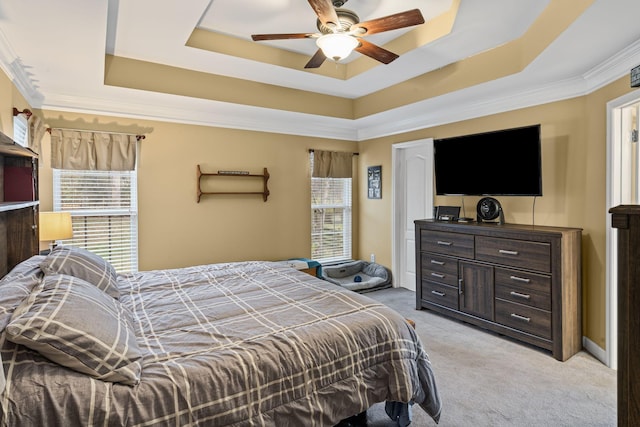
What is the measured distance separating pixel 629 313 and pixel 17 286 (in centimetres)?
245

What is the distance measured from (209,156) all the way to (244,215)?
901 mm

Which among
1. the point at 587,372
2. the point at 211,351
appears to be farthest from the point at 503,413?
the point at 211,351

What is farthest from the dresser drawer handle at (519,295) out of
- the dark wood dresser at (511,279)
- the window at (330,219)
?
the window at (330,219)

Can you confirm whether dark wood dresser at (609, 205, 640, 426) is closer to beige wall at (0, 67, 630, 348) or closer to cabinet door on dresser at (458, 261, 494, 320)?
beige wall at (0, 67, 630, 348)

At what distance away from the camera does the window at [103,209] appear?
12.4ft

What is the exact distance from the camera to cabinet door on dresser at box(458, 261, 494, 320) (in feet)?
11.4

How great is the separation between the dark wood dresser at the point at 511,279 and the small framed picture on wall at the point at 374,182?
148 centimetres

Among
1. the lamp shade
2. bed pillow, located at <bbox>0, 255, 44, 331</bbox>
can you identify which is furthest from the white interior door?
bed pillow, located at <bbox>0, 255, 44, 331</bbox>

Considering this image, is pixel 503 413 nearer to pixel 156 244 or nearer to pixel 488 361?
pixel 488 361

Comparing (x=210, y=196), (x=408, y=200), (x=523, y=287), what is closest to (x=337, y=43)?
(x=523, y=287)

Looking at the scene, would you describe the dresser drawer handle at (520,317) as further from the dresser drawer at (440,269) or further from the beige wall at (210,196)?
the beige wall at (210,196)

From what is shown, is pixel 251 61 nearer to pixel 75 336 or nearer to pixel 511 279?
pixel 75 336

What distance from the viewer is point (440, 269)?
397cm

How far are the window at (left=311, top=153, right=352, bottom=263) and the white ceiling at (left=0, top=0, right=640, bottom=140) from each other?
1452mm
